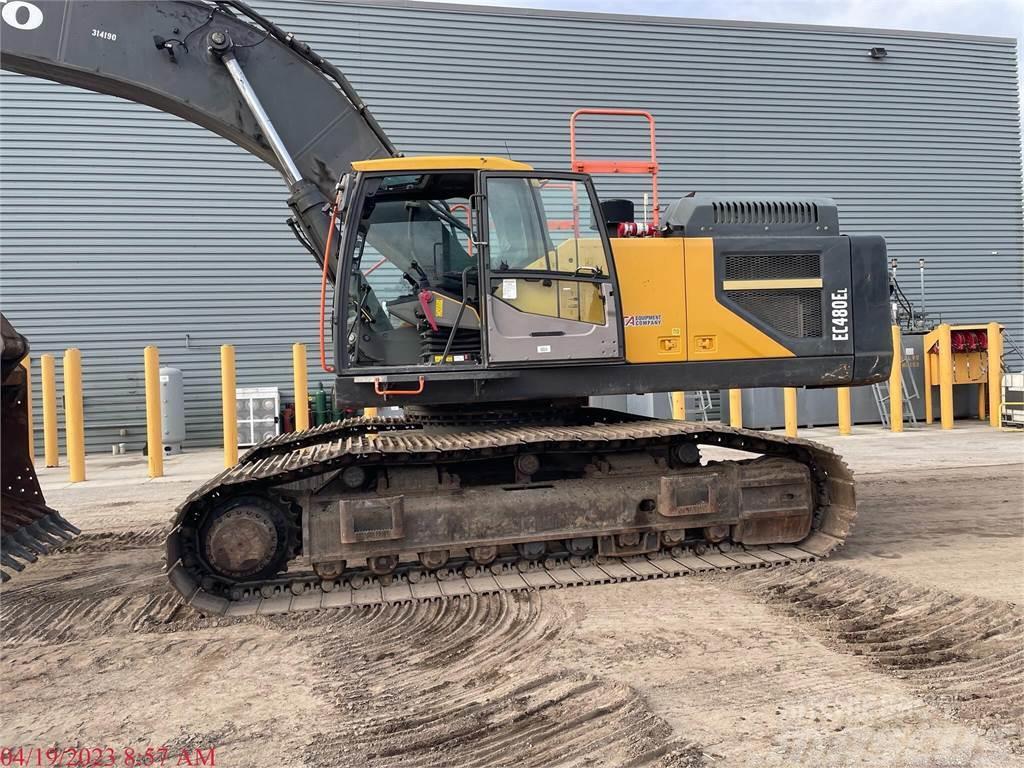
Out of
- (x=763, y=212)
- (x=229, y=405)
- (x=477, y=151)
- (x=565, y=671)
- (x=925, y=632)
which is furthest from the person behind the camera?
(x=477, y=151)

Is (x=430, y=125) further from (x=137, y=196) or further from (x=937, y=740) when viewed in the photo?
(x=937, y=740)

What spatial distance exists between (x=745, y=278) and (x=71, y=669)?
4.71 meters

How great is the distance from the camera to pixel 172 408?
13.5m

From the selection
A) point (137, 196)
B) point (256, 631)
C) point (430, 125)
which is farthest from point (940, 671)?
point (137, 196)

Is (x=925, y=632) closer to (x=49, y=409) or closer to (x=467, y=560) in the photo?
(x=467, y=560)

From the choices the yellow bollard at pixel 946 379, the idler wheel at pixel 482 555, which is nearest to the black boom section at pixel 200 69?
the idler wheel at pixel 482 555

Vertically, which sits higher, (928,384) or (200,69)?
(200,69)

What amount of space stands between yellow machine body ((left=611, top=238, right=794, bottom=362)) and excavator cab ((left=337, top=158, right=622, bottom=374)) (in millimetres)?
210

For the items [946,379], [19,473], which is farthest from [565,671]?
[946,379]

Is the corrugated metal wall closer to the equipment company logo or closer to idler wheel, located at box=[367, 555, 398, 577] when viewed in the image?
idler wheel, located at box=[367, 555, 398, 577]

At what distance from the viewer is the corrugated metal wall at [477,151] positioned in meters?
14.1

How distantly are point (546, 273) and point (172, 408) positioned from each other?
1085 cm

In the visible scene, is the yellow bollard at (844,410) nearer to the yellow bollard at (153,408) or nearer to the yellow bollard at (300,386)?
the yellow bollard at (300,386)

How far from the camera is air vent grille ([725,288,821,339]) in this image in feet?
17.3
